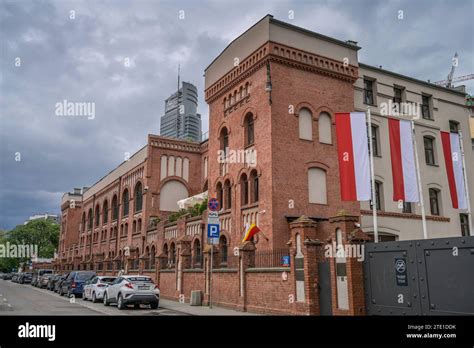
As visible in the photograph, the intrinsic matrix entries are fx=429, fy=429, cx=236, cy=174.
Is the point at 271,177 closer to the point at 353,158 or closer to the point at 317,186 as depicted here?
the point at 317,186

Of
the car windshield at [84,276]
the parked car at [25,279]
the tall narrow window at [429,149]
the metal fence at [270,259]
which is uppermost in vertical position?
the tall narrow window at [429,149]

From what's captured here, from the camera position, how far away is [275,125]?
21812 mm

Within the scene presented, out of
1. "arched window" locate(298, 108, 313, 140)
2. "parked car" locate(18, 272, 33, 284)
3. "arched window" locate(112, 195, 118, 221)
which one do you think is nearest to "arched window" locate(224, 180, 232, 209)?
"arched window" locate(298, 108, 313, 140)

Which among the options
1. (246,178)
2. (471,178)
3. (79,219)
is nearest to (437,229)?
(471,178)

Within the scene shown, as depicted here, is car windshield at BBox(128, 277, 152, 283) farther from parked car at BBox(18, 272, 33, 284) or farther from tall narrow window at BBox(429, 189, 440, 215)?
parked car at BBox(18, 272, 33, 284)

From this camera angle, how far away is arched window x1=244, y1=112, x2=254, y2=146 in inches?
940

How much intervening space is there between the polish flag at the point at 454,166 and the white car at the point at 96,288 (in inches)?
703

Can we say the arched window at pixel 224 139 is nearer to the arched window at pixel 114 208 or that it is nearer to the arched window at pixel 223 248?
the arched window at pixel 223 248

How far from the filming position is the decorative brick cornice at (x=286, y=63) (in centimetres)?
2250

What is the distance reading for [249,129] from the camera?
950 inches

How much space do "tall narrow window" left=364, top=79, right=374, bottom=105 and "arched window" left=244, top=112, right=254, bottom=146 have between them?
290 inches

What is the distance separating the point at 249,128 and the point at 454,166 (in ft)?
34.8

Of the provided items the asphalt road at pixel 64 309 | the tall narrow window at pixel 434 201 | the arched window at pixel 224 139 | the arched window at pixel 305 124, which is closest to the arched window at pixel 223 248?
the arched window at pixel 224 139

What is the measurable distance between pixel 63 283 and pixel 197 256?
10900 mm
